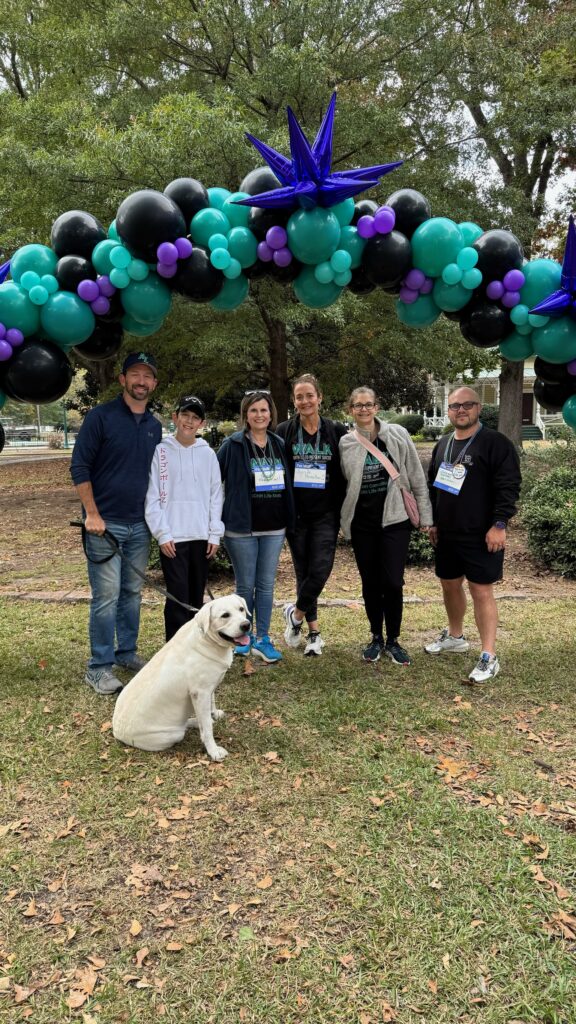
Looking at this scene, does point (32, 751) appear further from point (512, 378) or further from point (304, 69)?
point (512, 378)

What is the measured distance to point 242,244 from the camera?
4.21 meters

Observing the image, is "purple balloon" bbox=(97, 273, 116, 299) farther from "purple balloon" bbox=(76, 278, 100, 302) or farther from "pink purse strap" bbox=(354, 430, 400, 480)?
"pink purse strap" bbox=(354, 430, 400, 480)

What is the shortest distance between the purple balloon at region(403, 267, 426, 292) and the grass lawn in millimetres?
3003

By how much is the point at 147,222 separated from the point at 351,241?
54.4 inches

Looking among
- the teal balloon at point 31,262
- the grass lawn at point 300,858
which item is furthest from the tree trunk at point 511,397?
the teal balloon at point 31,262

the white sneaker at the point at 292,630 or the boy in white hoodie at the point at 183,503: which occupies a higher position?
the boy in white hoodie at the point at 183,503

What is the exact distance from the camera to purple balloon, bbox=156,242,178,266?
4008 mm

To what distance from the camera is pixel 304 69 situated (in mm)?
8609

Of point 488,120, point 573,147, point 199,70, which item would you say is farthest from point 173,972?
point 573,147

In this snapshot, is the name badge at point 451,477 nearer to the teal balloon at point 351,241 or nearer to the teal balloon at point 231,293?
the teal balloon at point 351,241

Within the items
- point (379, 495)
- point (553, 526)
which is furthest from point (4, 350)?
point (553, 526)

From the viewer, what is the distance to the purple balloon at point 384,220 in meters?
4.18

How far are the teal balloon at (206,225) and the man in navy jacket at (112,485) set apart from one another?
0.90 m

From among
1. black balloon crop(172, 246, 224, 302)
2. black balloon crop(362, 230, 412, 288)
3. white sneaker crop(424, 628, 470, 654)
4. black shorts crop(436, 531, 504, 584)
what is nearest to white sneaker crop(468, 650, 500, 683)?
white sneaker crop(424, 628, 470, 654)
